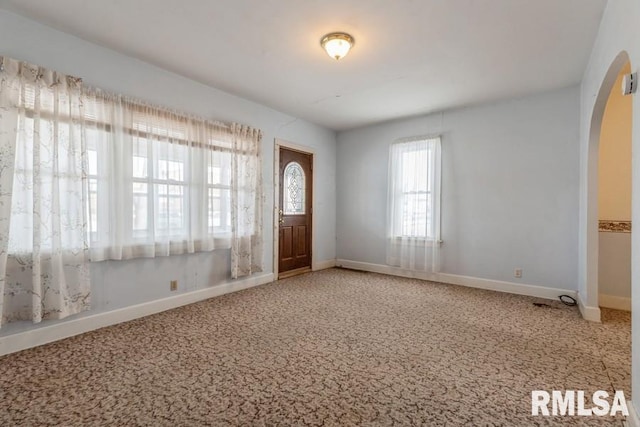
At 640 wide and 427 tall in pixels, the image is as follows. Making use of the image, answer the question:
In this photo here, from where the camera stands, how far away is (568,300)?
3754mm

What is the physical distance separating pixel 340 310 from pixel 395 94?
9.79ft

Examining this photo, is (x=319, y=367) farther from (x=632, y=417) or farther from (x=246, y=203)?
(x=246, y=203)

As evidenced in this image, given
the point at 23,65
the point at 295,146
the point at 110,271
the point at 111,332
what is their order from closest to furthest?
the point at 23,65, the point at 111,332, the point at 110,271, the point at 295,146

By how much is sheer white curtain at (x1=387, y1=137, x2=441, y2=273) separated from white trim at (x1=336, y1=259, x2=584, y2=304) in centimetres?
16

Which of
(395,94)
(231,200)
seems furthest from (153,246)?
Answer: (395,94)

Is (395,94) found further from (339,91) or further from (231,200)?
(231,200)

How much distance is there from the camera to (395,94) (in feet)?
13.5

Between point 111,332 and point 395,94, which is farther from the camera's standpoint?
point 395,94

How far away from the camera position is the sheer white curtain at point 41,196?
236 cm

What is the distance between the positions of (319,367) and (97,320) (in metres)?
2.29

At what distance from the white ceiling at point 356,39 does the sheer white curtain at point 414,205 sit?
1091 mm

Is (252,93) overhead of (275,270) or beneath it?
overhead

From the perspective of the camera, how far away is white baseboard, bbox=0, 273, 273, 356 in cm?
243

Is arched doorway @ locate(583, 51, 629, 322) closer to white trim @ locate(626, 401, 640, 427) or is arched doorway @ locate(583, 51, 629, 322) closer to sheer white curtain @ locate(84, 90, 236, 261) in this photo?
white trim @ locate(626, 401, 640, 427)
